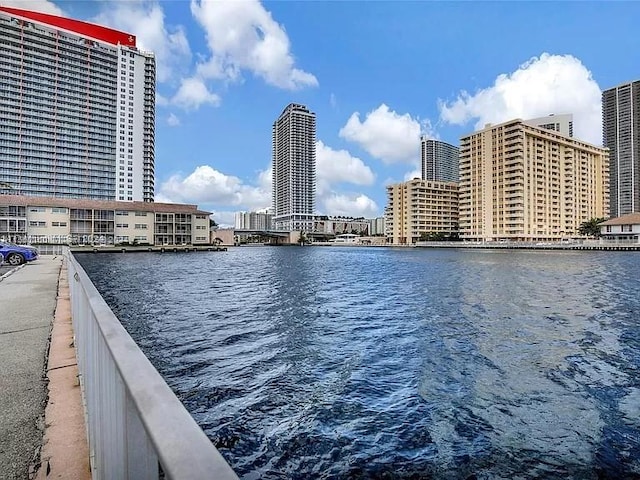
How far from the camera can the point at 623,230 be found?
4026 inches

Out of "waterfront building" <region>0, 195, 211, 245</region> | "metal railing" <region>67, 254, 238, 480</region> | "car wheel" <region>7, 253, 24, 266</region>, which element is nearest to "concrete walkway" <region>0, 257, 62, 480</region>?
"metal railing" <region>67, 254, 238, 480</region>

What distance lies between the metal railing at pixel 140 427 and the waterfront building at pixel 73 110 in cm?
14155

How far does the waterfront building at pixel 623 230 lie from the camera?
98.6m

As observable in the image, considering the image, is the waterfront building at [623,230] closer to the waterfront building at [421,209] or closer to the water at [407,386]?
the waterfront building at [421,209]

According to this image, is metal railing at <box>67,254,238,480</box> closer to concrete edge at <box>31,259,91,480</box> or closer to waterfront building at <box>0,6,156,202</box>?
concrete edge at <box>31,259,91,480</box>

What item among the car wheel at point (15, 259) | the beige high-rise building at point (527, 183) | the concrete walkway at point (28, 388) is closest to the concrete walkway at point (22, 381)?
the concrete walkway at point (28, 388)

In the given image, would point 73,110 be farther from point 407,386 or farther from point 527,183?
point 407,386

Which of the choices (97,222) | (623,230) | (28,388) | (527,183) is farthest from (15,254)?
(527,183)

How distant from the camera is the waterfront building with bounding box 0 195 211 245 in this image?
262ft

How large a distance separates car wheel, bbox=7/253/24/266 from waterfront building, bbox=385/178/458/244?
5401 inches

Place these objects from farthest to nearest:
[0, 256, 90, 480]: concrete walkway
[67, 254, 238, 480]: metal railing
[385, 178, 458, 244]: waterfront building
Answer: [385, 178, 458, 244]: waterfront building, [0, 256, 90, 480]: concrete walkway, [67, 254, 238, 480]: metal railing

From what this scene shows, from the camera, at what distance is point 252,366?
1047cm

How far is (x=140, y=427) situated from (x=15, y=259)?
108 feet

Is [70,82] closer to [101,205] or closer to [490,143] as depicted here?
[101,205]
